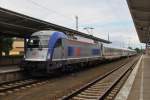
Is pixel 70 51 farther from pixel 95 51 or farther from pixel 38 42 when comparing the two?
pixel 95 51

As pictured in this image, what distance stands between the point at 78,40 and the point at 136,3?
738 cm

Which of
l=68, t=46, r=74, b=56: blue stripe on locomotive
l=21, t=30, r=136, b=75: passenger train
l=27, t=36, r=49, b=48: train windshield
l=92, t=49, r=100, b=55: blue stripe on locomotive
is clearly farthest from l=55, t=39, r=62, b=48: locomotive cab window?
l=92, t=49, r=100, b=55: blue stripe on locomotive

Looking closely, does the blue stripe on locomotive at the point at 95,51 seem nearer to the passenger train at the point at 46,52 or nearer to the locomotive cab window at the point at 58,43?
the passenger train at the point at 46,52

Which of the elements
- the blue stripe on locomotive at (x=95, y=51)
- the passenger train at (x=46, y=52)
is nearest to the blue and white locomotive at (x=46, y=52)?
A: the passenger train at (x=46, y=52)

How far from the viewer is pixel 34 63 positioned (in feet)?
65.2

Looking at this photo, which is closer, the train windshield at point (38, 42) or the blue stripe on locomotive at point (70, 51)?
the train windshield at point (38, 42)

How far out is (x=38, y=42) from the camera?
2081 centimetres

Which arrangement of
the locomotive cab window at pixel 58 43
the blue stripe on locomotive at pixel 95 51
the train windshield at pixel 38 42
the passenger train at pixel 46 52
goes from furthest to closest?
the blue stripe on locomotive at pixel 95 51 → the locomotive cab window at pixel 58 43 → the train windshield at pixel 38 42 → the passenger train at pixel 46 52

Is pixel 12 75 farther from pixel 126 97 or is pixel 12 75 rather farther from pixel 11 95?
pixel 126 97

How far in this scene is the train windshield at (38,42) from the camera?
20.5 m

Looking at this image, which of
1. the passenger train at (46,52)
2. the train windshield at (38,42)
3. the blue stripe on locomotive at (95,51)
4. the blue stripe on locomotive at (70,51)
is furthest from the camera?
the blue stripe on locomotive at (95,51)

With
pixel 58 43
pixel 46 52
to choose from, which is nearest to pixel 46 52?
pixel 46 52

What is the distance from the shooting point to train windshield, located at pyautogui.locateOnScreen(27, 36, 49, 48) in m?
20.5

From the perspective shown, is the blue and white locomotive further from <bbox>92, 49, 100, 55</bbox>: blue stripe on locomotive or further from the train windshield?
<bbox>92, 49, 100, 55</bbox>: blue stripe on locomotive
